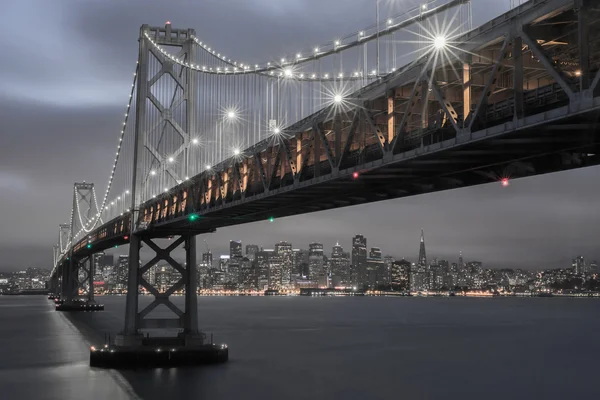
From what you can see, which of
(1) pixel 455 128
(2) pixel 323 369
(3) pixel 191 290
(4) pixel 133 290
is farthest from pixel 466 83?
(2) pixel 323 369

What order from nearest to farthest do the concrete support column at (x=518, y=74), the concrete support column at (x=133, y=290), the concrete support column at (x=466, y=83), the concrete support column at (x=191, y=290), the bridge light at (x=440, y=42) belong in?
1. the concrete support column at (x=518, y=74)
2. the concrete support column at (x=466, y=83)
3. the bridge light at (x=440, y=42)
4. the concrete support column at (x=133, y=290)
5. the concrete support column at (x=191, y=290)

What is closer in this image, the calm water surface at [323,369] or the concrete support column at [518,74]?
the concrete support column at [518,74]

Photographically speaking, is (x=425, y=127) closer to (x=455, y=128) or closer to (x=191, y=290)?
(x=455, y=128)

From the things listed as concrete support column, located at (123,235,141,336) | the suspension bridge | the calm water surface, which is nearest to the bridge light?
the suspension bridge

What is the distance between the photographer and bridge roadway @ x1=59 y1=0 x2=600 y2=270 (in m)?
13.9

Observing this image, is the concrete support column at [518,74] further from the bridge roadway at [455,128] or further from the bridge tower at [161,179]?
the bridge tower at [161,179]

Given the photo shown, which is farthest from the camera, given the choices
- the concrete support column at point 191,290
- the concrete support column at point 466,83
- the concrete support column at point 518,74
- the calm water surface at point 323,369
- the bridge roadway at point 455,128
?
the concrete support column at point 191,290

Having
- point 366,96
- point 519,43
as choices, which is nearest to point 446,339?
point 366,96

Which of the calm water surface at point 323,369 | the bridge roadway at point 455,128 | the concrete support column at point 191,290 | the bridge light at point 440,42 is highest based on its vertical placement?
the bridge light at point 440,42

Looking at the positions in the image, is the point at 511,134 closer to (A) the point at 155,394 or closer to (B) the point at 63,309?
(A) the point at 155,394

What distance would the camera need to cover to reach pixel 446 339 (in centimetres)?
7856

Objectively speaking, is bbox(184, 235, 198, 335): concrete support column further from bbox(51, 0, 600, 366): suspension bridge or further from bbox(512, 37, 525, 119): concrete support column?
bbox(512, 37, 525, 119): concrete support column

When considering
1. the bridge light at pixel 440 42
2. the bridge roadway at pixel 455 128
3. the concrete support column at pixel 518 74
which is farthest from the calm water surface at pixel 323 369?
the concrete support column at pixel 518 74

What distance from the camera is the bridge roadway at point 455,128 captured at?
13.9 m
